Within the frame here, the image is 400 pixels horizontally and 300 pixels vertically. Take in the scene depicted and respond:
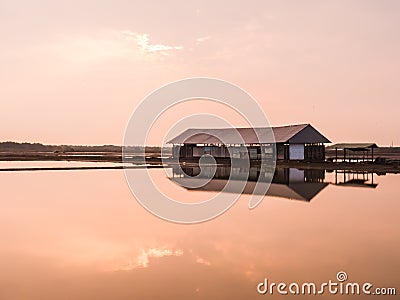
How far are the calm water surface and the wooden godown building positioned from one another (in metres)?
27.5

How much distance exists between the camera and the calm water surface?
7605 mm

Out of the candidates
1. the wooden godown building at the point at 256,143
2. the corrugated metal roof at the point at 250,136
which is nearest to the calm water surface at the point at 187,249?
the corrugated metal roof at the point at 250,136

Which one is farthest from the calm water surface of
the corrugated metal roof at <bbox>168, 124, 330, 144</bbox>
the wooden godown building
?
the wooden godown building

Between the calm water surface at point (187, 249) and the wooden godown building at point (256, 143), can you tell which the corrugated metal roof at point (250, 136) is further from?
the calm water surface at point (187, 249)

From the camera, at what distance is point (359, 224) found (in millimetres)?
13234

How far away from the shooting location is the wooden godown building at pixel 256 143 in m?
45.1

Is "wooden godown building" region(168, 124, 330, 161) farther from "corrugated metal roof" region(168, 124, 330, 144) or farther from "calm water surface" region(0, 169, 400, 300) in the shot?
"calm water surface" region(0, 169, 400, 300)

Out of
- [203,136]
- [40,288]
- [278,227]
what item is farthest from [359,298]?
[203,136]

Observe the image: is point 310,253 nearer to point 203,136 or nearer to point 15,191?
point 15,191

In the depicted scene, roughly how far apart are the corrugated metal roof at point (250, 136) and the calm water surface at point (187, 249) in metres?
27.4

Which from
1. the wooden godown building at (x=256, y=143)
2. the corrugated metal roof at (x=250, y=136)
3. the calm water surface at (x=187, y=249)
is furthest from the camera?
the wooden godown building at (x=256, y=143)

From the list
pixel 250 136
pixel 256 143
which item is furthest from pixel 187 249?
pixel 250 136

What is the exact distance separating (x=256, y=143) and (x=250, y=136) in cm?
242

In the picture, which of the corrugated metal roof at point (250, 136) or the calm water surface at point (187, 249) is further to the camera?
the corrugated metal roof at point (250, 136)
